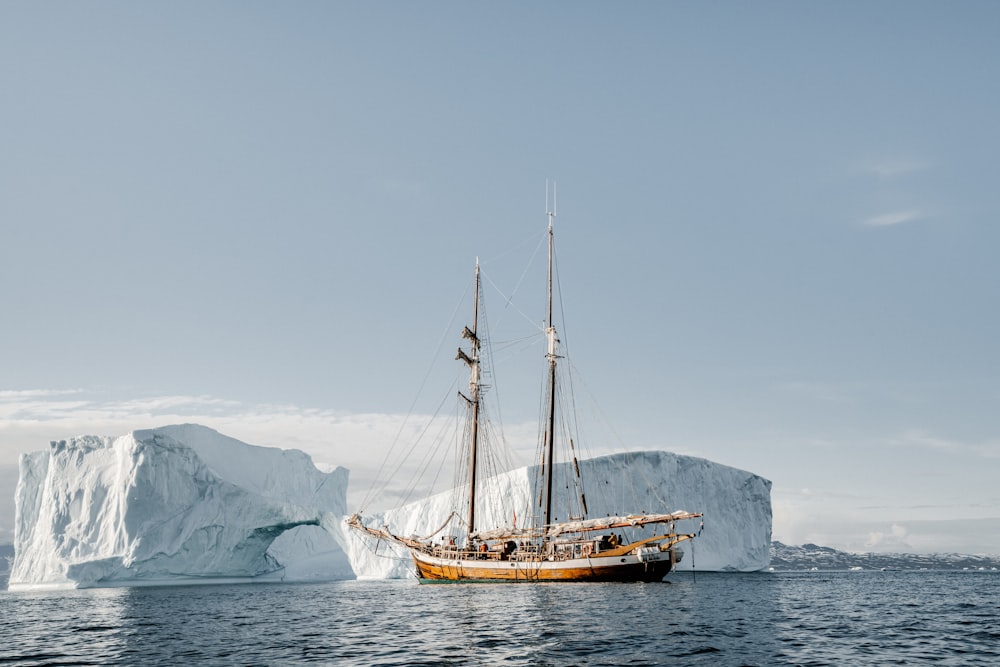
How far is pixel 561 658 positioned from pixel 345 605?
69.9 ft

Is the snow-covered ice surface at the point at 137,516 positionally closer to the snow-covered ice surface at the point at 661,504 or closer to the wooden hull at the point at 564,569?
the snow-covered ice surface at the point at 661,504

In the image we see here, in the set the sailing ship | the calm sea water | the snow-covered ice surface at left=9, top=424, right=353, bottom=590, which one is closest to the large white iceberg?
the snow-covered ice surface at left=9, top=424, right=353, bottom=590

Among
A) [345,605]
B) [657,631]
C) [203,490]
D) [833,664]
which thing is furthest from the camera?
[203,490]

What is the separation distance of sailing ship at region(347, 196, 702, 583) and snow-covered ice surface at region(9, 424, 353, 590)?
11133 mm

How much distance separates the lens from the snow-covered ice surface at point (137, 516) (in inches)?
2393

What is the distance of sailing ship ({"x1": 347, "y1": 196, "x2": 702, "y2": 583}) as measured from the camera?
2025 inches

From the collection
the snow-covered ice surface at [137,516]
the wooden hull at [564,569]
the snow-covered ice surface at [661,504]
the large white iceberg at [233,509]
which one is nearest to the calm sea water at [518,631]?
the wooden hull at [564,569]

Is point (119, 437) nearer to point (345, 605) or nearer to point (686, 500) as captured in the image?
point (345, 605)

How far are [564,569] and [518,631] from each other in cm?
2951

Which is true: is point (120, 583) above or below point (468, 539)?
below

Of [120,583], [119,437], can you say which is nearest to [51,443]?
[119,437]

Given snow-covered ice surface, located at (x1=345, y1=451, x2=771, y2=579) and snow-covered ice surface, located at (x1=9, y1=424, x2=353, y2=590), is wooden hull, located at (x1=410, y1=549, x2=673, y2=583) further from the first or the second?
snow-covered ice surface, located at (x1=345, y1=451, x2=771, y2=579)

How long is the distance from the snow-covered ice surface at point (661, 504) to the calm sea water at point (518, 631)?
37748 mm

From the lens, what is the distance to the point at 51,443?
217 feet
